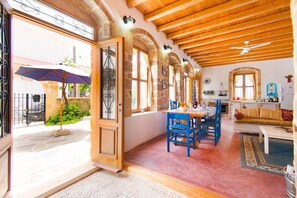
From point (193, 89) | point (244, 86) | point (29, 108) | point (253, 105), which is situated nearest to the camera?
point (29, 108)

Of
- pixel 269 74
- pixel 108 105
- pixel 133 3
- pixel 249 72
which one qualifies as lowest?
pixel 108 105

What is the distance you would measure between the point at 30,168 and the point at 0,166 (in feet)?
4.38

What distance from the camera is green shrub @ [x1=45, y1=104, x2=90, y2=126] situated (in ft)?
19.3

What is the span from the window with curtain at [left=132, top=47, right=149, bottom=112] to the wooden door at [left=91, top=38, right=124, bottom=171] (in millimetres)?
1141

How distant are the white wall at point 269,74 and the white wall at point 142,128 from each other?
526 cm

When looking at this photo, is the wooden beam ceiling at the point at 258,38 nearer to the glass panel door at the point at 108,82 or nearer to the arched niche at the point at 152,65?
the arched niche at the point at 152,65

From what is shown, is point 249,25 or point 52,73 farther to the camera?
point 52,73

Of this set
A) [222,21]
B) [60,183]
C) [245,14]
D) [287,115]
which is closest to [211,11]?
[222,21]

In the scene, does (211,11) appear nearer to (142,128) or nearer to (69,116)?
(142,128)

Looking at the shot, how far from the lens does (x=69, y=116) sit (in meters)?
6.57

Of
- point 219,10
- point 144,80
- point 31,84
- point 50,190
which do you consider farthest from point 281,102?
point 31,84

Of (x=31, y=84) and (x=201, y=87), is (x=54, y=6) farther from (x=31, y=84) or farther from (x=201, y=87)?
(x=201, y=87)

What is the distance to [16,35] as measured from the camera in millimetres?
6098

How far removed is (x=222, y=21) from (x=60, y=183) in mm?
4502
